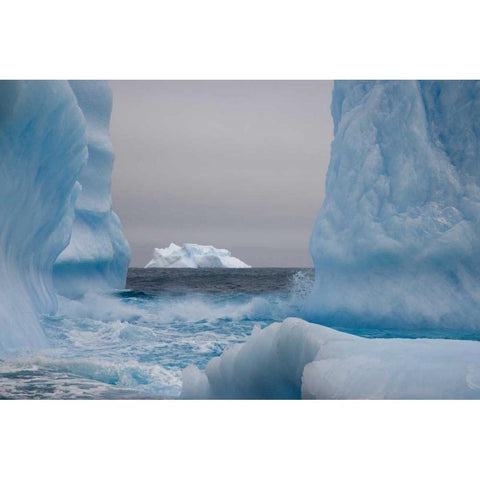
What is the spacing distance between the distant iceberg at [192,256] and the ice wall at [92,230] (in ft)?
10.5

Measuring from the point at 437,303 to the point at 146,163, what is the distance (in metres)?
3.22

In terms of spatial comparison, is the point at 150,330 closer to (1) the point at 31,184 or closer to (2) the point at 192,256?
(2) the point at 192,256

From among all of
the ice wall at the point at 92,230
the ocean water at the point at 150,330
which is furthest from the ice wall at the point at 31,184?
the ice wall at the point at 92,230

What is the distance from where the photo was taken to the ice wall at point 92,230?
9688mm

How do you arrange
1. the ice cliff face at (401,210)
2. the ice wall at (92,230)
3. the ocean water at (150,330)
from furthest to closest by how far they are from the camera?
the ice wall at (92,230), the ice cliff face at (401,210), the ocean water at (150,330)

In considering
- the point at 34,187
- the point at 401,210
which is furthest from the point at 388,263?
the point at 34,187

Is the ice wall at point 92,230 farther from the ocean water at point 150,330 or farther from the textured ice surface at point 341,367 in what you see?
the textured ice surface at point 341,367

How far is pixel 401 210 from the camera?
730 centimetres

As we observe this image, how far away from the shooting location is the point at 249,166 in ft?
19.1

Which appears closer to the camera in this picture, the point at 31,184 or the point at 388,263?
the point at 31,184

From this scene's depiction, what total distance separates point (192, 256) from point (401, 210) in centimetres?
269
